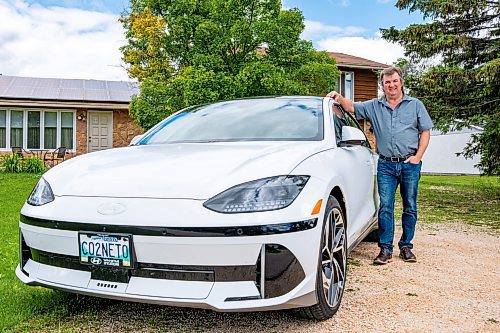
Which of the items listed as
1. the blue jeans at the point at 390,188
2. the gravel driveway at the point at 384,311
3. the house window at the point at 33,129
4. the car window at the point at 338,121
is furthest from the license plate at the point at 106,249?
the house window at the point at 33,129

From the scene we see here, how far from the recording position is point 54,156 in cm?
1736

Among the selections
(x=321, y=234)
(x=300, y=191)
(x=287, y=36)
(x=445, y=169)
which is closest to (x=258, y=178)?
(x=300, y=191)

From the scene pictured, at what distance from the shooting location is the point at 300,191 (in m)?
2.30

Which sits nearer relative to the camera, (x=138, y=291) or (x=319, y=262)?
(x=138, y=291)

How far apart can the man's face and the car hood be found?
152 cm

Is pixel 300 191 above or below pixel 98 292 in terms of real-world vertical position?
above

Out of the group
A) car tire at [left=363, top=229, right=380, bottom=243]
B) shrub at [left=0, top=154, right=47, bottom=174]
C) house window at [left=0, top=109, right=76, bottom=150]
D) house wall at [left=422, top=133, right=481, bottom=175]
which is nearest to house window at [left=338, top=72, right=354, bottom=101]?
house wall at [left=422, top=133, right=481, bottom=175]

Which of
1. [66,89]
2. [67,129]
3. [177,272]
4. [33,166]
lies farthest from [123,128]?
[177,272]

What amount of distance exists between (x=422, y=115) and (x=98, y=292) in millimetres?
3031

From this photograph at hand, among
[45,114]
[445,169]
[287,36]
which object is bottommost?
[445,169]

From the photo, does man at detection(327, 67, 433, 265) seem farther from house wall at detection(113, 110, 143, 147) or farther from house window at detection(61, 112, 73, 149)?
house window at detection(61, 112, 73, 149)

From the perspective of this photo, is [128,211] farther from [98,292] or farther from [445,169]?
[445,169]

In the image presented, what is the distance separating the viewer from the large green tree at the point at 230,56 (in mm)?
10914

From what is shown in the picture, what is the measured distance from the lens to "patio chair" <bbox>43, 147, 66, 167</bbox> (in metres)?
16.4
